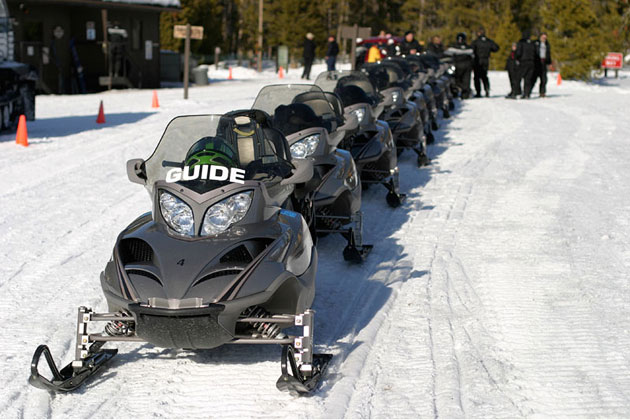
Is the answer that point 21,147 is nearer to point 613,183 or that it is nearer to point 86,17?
point 613,183

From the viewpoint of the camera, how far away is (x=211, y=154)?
5.26m

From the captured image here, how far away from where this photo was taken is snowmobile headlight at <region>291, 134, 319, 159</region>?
7775 mm

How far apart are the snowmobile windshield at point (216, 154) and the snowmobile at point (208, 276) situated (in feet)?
0.04

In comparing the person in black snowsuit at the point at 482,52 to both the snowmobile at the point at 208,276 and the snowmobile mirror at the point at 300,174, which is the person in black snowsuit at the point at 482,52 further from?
the snowmobile at the point at 208,276

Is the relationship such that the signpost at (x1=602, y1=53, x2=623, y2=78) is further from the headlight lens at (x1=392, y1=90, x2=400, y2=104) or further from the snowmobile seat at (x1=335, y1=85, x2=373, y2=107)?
the snowmobile seat at (x1=335, y1=85, x2=373, y2=107)

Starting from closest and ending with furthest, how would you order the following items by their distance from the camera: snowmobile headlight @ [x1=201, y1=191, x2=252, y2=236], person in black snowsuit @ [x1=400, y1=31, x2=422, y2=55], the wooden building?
snowmobile headlight @ [x1=201, y1=191, x2=252, y2=236], person in black snowsuit @ [x1=400, y1=31, x2=422, y2=55], the wooden building

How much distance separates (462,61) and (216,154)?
716 inches

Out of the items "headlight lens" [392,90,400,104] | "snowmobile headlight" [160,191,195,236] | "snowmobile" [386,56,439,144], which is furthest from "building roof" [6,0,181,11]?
"snowmobile headlight" [160,191,195,236]

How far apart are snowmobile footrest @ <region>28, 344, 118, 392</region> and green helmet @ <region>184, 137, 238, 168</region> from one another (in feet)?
4.25

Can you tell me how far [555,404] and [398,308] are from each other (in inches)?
70.6

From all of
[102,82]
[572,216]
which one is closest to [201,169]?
[572,216]

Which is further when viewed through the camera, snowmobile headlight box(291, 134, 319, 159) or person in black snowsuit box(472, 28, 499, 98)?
person in black snowsuit box(472, 28, 499, 98)

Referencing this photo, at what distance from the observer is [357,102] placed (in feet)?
36.1

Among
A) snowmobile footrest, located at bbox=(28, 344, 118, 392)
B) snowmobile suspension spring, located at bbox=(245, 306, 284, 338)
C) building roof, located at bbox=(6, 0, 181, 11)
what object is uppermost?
building roof, located at bbox=(6, 0, 181, 11)
